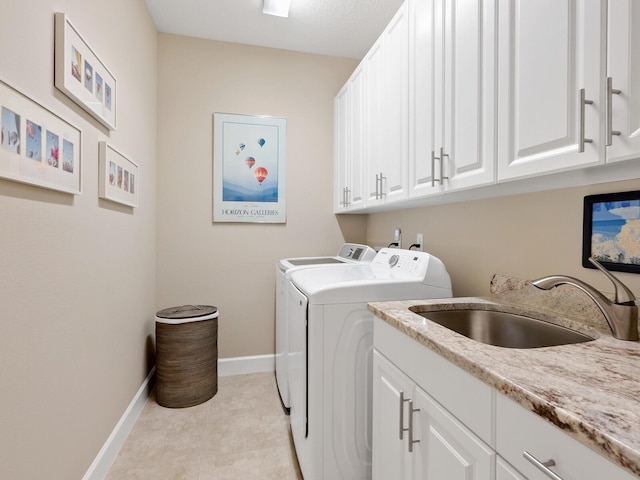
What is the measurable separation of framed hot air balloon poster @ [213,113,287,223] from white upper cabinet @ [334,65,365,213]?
476 mm

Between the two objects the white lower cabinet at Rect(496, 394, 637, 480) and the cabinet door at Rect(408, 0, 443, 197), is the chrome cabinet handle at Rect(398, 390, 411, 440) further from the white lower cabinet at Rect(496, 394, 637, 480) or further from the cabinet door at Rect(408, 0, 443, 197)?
the cabinet door at Rect(408, 0, 443, 197)

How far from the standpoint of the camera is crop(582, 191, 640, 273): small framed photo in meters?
0.96

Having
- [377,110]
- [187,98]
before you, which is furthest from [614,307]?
[187,98]

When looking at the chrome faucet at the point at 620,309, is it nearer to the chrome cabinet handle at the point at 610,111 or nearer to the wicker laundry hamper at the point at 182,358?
the chrome cabinet handle at the point at 610,111

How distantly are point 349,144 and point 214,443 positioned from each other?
2180 millimetres

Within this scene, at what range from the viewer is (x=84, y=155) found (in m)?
1.44

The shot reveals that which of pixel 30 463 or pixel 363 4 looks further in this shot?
pixel 363 4

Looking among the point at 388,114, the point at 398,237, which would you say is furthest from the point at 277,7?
the point at 398,237

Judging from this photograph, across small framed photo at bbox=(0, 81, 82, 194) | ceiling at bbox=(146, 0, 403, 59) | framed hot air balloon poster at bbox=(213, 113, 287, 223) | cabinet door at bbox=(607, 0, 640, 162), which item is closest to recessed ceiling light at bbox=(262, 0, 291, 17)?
ceiling at bbox=(146, 0, 403, 59)

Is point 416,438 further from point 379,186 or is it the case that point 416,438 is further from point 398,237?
point 398,237

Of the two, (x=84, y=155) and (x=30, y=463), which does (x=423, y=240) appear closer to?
(x=84, y=155)

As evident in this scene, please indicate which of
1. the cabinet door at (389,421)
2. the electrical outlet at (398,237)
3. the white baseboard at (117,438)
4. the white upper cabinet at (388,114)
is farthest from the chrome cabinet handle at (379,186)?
Result: the white baseboard at (117,438)

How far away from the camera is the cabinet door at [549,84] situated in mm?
774

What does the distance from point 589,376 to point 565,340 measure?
18.3 inches
